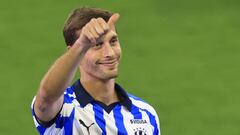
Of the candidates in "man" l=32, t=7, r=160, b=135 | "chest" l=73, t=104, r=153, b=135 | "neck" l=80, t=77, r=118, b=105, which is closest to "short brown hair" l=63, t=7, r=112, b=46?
"man" l=32, t=7, r=160, b=135

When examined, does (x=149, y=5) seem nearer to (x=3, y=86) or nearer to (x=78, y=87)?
(x=3, y=86)

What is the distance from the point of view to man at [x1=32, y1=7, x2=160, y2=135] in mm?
4332

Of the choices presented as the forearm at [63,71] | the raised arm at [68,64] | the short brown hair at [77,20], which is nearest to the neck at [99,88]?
the short brown hair at [77,20]

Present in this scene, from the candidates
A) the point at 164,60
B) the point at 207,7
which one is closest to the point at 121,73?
the point at 164,60

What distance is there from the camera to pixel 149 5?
10695 millimetres

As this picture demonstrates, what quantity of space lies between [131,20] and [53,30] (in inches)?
44.0

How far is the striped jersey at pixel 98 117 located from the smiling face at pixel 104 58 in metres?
0.18

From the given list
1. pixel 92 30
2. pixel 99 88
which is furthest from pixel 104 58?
pixel 92 30

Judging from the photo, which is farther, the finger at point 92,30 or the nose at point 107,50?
the nose at point 107,50

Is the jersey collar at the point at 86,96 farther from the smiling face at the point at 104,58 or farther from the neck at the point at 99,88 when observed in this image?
the smiling face at the point at 104,58

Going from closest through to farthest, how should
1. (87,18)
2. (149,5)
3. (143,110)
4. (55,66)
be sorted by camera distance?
1. (55,66)
2. (87,18)
3. (143,110)
4. (149,5)

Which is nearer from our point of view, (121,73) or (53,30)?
(121,73)

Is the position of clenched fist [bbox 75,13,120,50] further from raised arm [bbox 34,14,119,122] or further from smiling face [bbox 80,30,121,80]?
smiling face [bbox 80,30,121,80]

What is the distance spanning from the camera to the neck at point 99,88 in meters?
4.72
